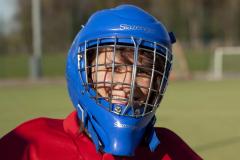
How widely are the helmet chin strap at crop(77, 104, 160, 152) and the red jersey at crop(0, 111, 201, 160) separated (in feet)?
0.20

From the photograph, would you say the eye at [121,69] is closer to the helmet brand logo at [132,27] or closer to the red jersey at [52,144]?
the helmet brand logo at [132,27]

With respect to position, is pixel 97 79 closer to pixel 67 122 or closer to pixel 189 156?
pixel 67 122

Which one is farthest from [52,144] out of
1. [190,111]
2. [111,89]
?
[190,111]

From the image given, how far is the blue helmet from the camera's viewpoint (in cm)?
145

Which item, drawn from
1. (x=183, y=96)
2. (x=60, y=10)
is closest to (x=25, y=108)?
(x=183, y=96)

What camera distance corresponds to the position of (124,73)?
1453mm

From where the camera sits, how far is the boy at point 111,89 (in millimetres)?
1443

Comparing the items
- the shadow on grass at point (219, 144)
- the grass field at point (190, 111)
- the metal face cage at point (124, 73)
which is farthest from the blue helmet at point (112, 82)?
the shadow on grass at point (219, 144)

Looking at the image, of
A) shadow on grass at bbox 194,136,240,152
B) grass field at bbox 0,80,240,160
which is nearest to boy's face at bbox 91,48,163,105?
grass field at bbox 0,80,240,160

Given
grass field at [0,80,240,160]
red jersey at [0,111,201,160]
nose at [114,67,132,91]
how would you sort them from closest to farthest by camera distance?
1. nose at [114,67,132,91]
2. red jersey at [0,111,201,160]
3. grass field at [0,80,240,160]

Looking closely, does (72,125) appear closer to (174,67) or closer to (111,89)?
(111,89)

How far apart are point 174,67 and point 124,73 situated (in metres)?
19.9

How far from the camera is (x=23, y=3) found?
3372 centimetres

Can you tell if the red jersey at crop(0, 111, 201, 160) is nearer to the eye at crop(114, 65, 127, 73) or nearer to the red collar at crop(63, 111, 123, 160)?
the red collar at crop(63, 111, 123, 160)
